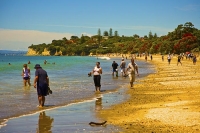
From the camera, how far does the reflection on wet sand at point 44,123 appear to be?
783 centimetres

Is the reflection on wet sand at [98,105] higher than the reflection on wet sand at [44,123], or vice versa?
the reflection on wet sand at [44,123]

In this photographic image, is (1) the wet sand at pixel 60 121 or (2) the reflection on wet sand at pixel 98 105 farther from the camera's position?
(2) the reflection on wet sand at pixel 98 105

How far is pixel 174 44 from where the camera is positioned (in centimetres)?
9244

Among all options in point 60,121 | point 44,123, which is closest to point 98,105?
point 60,121

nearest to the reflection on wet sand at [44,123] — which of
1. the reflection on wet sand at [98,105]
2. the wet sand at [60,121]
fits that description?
the wet sand at [60,121]

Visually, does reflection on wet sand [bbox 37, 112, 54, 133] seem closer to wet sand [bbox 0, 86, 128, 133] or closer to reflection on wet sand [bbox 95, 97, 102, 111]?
wet sand [bbox 0, 86, 128, 133]

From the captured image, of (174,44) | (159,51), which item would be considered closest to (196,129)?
(174,44)

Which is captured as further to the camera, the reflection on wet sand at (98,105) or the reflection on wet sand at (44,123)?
the reflection on wet sand at (98,105)

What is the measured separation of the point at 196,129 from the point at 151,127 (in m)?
1.07

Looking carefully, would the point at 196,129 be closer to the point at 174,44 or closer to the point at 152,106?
the point at 152,106

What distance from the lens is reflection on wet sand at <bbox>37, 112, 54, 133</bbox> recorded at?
7831 mm

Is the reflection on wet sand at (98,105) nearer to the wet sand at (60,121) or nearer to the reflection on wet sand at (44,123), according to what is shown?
the wet sand at (60,121)

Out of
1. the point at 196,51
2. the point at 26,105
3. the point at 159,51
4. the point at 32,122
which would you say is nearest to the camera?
the point at 32,122

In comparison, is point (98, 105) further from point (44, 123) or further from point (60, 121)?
point (44, 123)
